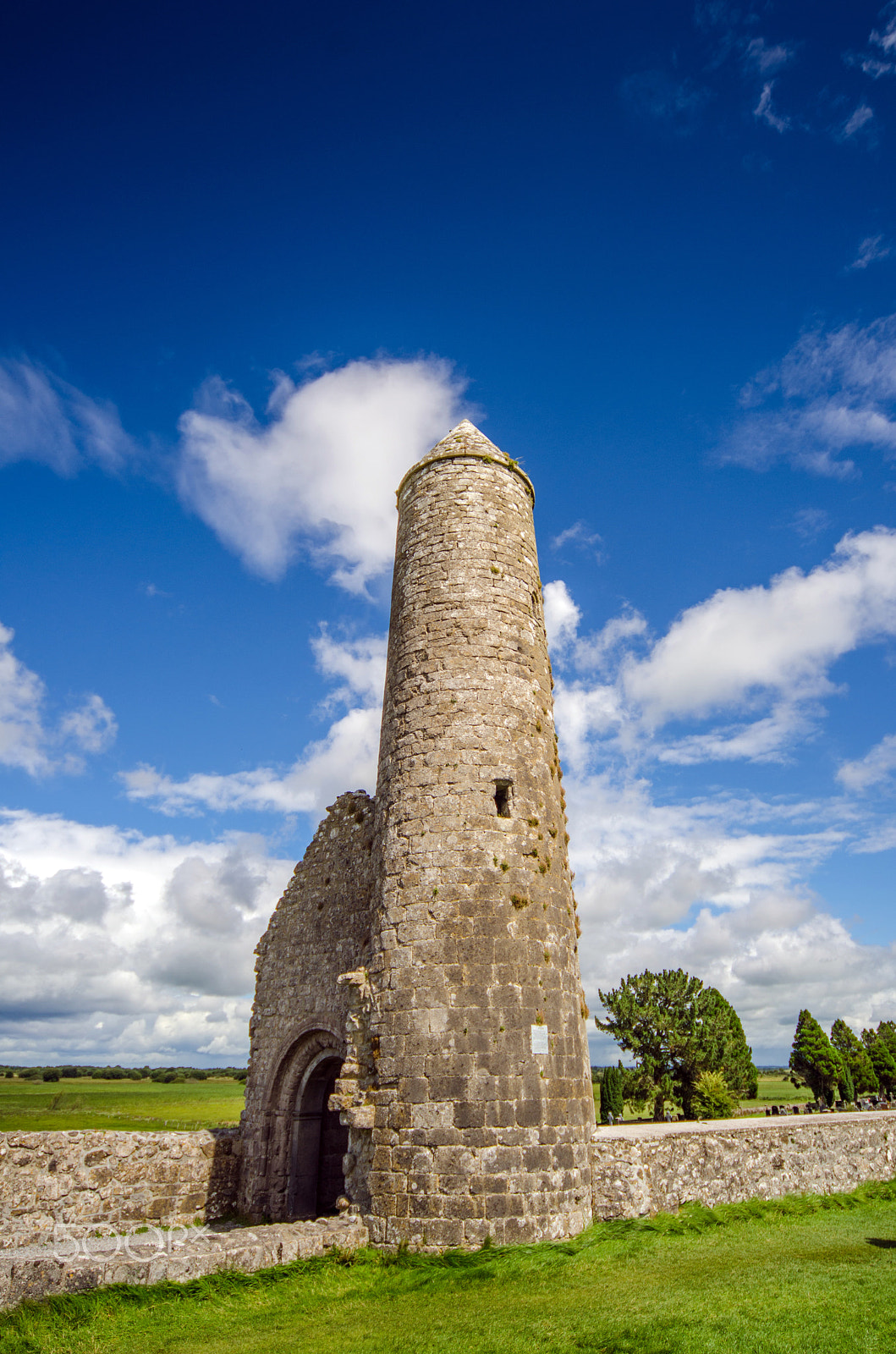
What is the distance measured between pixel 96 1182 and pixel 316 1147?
4004 mm

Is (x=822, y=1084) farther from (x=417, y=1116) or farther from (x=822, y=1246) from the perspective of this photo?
(x=417, y=1116)

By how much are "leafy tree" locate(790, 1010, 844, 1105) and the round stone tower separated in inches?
1652

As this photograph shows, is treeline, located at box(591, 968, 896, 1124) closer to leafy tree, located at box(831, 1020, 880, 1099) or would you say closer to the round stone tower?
leafy tree, located at box(831, 1020, 880, 1099)

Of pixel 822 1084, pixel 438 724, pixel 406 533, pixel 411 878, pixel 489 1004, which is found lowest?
pixel 822 1084

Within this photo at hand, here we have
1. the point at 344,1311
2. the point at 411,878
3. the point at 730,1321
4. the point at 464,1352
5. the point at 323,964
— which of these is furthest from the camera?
the point at 323,964

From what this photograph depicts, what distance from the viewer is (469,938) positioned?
30.6ft

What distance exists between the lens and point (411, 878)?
32.4ft

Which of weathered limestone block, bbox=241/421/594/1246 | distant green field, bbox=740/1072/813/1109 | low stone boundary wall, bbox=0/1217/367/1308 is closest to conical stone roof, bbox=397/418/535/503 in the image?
weathered limestone block, bbox=241/421/594/1246

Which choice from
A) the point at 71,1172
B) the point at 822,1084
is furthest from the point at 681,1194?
the point at 822,1084

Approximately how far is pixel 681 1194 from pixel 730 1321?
439 centimetres

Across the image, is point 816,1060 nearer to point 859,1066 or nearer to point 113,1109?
point 859,1066

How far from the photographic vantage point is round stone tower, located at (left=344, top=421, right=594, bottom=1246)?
8469 mm

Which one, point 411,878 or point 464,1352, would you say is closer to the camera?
point 464,1352

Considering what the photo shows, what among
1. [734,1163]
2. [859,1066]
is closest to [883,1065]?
[859,1066]
